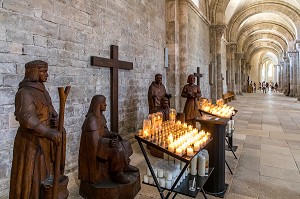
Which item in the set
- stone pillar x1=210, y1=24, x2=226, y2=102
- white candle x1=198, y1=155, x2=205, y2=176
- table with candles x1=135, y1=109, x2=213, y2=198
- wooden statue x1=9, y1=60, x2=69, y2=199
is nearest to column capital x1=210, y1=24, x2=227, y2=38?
stone pillar x1=210, y1=24, x2=226, y2=102

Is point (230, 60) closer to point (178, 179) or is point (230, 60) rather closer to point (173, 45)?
point (173, 45)

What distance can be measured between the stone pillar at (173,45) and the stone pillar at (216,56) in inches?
225

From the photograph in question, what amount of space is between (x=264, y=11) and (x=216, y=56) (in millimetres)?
9415

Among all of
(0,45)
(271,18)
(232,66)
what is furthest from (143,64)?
(271,18)

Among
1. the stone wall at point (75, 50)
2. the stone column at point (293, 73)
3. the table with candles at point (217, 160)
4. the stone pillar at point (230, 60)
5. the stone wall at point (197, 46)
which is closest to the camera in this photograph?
the stone wall at point (75, 50)

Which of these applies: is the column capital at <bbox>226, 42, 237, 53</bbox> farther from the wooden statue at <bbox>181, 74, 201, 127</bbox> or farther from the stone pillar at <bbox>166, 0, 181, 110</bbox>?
the wooden statue at <bbox>181, 74, 201, 127</bbox>

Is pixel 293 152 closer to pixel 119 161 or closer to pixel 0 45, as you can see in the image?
pixel 119 161

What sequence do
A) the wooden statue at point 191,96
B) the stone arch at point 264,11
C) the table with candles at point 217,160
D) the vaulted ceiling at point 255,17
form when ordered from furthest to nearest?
1. the stone arch at point 264,11
2. the vaulted ceiling at point 255,17
3. the wooden statue at point 191,96
4. the table with candles at point 217,160

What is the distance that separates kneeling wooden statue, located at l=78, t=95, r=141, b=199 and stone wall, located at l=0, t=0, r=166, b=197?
111 cm

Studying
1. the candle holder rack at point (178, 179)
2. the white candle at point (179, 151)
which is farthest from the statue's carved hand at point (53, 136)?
the white candle at point (179, 151)

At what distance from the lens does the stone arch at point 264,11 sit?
1703 centimetres

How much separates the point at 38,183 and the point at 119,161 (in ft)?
3.24

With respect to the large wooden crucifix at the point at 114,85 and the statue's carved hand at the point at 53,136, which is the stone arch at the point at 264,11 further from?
the statue's carved hand at the point at 53,136

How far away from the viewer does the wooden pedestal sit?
9.12ft
